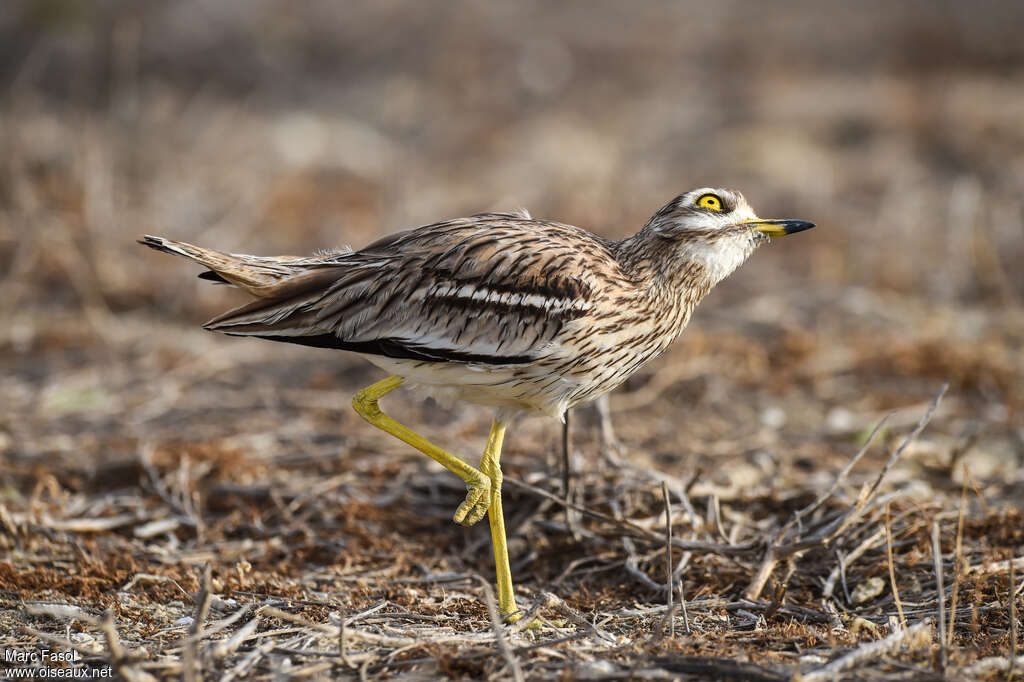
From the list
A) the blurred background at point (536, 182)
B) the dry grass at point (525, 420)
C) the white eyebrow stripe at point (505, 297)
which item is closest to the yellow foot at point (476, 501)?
the dry grass at point (525, 420)

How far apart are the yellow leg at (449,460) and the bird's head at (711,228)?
0.97 m

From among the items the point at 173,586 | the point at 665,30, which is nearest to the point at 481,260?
the point at 173,586

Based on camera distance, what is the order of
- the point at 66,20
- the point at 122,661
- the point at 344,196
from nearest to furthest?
the point at 122,661 < the point at 344,196 < the point at 66,20

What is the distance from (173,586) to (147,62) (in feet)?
29.3

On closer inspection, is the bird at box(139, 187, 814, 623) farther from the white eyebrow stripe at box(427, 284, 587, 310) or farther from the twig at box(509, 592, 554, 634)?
the twig at box(509, 592, 554, 634)

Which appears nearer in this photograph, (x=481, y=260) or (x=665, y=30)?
(x=481, y=260)

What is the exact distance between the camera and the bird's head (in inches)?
148

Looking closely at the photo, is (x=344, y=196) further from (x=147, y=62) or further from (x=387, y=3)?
(x=387, y=3)

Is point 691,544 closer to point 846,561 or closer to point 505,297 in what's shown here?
point 846,561

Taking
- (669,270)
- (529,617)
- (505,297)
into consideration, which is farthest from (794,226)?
(529,617)

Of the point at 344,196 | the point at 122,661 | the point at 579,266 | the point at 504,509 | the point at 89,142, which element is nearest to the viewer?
the point at 122,661

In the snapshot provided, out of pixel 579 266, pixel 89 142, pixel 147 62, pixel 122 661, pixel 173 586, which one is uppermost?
pixel 147 62

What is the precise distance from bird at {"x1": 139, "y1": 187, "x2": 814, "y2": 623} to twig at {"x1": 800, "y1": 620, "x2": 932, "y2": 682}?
45.1 inches

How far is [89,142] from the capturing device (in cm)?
712
